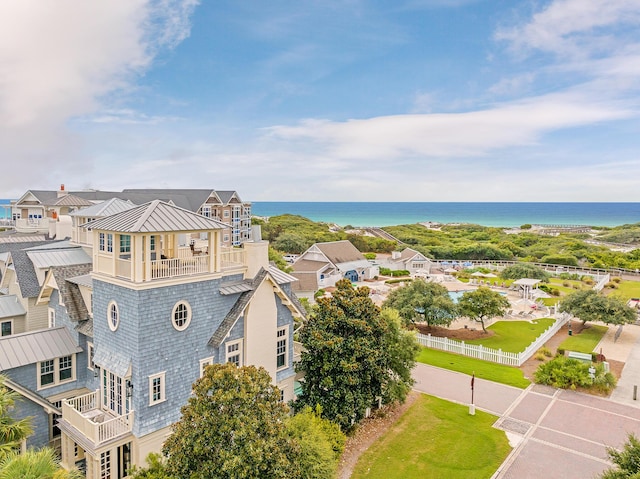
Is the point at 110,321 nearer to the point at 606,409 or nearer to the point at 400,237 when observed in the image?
the point at 606,409

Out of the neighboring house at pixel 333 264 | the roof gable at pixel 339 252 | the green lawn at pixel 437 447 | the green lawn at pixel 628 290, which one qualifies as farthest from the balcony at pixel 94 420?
the green lawn at pixel 628 290

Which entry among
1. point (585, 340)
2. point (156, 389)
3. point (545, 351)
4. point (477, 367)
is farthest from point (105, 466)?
point (585, 340)

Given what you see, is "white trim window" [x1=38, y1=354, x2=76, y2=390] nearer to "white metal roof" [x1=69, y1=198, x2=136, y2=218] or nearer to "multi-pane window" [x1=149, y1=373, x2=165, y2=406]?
"multi-pane window" [x1=149, y1=373, x2=165, y2=406]

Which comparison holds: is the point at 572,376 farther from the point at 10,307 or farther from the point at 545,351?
the point at 10,307

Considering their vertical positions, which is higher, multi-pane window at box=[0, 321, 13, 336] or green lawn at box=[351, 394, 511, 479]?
multi-pane window at box=[0, 321, 13, 336]

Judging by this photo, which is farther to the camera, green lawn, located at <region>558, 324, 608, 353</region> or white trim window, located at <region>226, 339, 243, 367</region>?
green lawn, located at <region>558, 324, 608, 353</region>

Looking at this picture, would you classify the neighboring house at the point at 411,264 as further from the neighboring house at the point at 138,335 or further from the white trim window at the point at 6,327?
the white trim window at the point at 6,327

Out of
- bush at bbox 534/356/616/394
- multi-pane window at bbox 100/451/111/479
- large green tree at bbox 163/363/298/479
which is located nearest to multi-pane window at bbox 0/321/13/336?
multi-pane window at bbox 100/451/111/479
